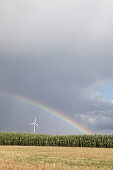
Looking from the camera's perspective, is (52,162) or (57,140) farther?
(57,140)

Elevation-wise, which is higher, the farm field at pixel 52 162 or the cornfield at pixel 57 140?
the farm field at pixel 52 162

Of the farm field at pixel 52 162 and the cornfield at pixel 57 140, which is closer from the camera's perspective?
the farm field at pixel 52 162

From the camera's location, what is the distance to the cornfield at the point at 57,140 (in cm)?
6022

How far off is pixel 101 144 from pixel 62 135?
921cm

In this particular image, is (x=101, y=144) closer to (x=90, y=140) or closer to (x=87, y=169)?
(x=90, y=140)

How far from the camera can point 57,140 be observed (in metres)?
61.6

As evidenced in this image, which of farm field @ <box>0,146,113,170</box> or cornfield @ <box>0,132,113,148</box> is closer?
farm field @ <box>0,146,113,170</box>

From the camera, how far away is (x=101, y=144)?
5972cm

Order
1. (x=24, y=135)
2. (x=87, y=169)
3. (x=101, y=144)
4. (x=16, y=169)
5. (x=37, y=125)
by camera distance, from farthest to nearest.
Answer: (x=37, y=125) → (x=24, y=135) → (x=101, y=144) → (x=87, y=169) → (x=16, y=169)

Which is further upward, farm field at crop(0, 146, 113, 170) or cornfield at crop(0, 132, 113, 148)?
farm field at crop(0, 146, 113, 170)

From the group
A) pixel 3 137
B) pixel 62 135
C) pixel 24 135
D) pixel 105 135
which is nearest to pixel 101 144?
pixel 105 135

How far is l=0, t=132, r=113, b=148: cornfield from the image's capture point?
6022 cm

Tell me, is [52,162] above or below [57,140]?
above

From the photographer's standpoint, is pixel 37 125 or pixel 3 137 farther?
pixel 37 125
